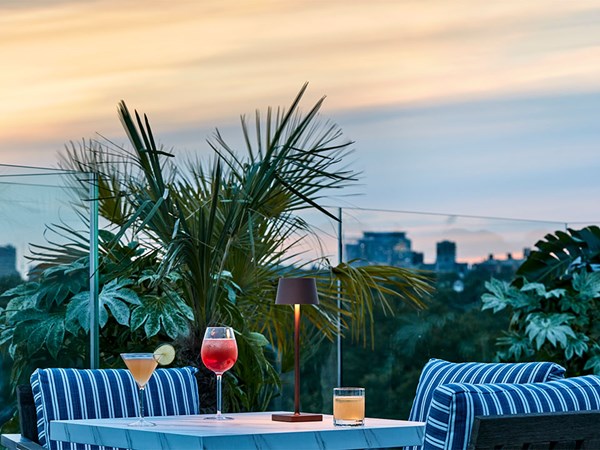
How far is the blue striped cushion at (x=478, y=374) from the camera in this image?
3371 millimetres

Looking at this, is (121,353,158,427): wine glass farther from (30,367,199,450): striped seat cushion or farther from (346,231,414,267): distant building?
(346,231,414,267): distant building

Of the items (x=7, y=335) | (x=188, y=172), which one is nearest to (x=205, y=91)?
(x=188, y=172)

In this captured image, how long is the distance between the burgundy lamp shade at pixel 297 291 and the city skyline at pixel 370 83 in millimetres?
3112

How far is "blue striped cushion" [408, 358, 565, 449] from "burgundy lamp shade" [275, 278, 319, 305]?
608 mm

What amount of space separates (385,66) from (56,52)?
2298 millimetres

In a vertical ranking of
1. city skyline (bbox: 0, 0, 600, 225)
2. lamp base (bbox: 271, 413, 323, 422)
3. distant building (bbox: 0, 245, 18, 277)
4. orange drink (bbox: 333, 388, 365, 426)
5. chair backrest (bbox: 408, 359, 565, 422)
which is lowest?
lamp base (bbox: 271, 413, 323, 422)

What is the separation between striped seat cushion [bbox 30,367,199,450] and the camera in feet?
12.2

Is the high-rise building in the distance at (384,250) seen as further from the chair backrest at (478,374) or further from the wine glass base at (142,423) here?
the wine glass base at (142,423)

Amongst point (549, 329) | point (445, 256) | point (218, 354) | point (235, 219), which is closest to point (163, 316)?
point (235, 219)

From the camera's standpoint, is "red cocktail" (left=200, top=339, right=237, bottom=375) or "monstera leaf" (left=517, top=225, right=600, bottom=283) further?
"monstera leaf" (left=517, top=225, right=600, bottom=283)

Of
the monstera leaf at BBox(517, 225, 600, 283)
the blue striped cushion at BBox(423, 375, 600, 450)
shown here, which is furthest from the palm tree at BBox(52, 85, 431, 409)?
the blue striped cushion at BBox(423, 375, 600, 450)

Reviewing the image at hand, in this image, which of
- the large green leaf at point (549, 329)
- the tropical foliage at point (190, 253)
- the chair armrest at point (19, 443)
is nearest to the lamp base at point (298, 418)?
the chair armrest at point (19, 443)

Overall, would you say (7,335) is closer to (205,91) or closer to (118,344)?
(118,344)

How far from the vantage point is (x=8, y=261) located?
451 cm
